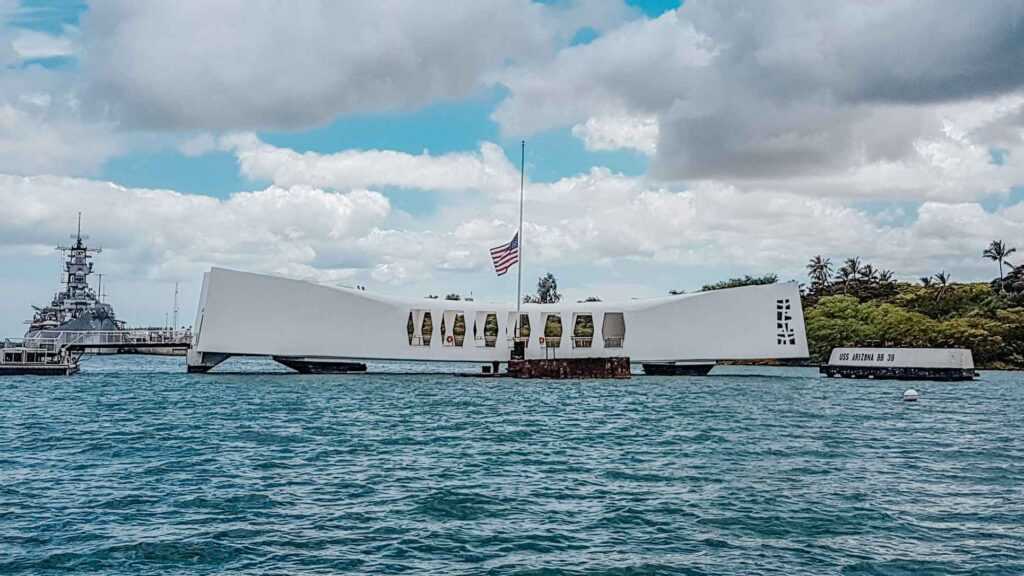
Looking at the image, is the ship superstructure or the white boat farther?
the ship superstructure


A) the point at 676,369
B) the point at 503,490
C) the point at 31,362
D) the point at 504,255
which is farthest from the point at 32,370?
the point at 503,490

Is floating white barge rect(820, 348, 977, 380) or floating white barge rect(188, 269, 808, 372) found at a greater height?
floating white barge rect(188, 269, 808, 372)

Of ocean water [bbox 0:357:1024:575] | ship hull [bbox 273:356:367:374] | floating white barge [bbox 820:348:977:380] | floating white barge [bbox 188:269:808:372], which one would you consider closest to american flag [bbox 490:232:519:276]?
floating white barge [bbox 188:269:808:372]

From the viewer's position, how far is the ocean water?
1156 centimetres

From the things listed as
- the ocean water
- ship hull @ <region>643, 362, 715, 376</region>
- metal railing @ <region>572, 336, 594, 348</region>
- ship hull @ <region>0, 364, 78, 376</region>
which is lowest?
the ocean water

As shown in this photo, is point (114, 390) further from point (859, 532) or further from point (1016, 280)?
point (1016, 280)

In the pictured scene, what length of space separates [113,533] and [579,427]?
15856mm

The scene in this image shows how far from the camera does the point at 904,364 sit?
59719mm

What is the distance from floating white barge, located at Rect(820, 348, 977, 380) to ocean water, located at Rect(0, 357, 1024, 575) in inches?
1088

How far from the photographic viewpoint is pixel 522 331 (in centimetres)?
6197

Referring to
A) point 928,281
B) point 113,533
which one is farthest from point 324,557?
point 928,281

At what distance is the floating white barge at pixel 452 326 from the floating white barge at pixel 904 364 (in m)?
6.50

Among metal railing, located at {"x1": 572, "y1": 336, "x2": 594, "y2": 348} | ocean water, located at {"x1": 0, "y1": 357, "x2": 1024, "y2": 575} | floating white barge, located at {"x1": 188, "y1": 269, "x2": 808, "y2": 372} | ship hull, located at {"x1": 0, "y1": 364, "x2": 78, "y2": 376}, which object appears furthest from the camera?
metal railing, located at {"x1": 572, "y1": 336, "x2": 594, "y2": 348}

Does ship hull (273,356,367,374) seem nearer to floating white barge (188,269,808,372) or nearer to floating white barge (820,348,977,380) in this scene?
floating white barge (188,269,808,372)
